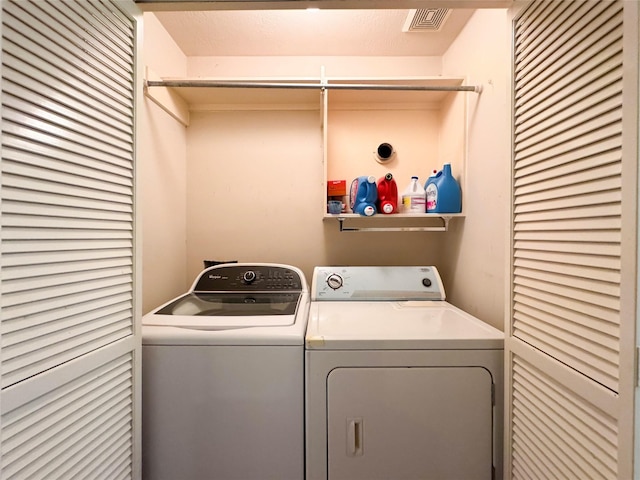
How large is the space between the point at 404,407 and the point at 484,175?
1.20 m

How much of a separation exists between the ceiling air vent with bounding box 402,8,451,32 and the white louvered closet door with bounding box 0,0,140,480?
55.4 inches

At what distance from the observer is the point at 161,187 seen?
1.91 meters

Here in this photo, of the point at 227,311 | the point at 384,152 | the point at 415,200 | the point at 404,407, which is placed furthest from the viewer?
the point at 384,152

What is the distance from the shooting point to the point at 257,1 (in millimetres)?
1119

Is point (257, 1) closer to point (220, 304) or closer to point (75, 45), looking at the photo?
point (75, 45)

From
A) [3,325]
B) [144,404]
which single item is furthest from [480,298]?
[3,325]

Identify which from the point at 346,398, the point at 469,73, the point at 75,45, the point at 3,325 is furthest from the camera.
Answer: the point at 469,73

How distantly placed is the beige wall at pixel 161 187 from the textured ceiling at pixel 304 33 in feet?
0.55

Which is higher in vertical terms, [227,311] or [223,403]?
[227,311]

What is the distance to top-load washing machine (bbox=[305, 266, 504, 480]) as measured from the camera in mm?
1222

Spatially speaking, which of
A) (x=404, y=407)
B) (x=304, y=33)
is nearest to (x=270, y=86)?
(x=304, y=33)

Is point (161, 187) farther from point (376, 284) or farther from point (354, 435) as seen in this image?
point (354, 435)

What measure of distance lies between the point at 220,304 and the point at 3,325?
1.06 meters

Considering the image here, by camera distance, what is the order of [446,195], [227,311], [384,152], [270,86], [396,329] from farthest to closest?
[384,152] → [446,195] → [270,86] → [227,311] → [396,329]
